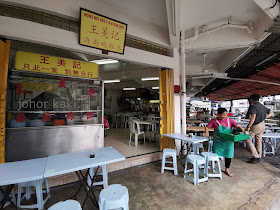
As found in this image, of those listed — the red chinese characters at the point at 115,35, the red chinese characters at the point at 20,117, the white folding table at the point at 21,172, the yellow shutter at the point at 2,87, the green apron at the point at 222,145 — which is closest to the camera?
the white folding table at the point at 21,172

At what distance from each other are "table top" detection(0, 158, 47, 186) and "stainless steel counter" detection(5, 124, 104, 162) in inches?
48.9

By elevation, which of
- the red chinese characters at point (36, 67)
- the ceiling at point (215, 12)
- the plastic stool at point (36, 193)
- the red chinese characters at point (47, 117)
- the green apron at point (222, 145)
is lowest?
the plastic stool at point (36, 193)

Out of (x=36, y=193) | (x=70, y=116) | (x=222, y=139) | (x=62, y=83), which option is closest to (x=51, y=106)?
(x=70, y=116)

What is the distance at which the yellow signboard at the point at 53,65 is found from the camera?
2.94 m

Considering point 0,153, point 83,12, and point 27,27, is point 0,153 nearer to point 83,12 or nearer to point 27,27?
point 27,27

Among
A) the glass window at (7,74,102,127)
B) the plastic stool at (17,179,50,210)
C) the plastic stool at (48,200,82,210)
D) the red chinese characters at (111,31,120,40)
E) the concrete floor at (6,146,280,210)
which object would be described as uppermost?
the red chinese characters at (111,31,120,40)

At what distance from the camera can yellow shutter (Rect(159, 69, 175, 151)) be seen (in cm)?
452

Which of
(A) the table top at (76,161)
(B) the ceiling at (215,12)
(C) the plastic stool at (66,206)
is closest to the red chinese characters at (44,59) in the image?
(A) the table top at (76,161)

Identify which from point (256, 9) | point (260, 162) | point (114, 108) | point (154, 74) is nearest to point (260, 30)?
point (256, 9)

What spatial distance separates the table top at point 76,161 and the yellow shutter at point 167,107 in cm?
241

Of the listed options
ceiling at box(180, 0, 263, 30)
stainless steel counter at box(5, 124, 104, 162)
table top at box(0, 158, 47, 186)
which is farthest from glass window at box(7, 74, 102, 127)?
ceiling at box(180, 0, 263, 30)

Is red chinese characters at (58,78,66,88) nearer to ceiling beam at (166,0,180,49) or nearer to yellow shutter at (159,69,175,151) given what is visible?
yellow shutter at (159,69,175,151)

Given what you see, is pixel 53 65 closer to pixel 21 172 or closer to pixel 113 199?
pixel 21 172

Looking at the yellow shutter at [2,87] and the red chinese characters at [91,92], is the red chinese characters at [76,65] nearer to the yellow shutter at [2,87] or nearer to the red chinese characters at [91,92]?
the red chinese characters at [91,92]
